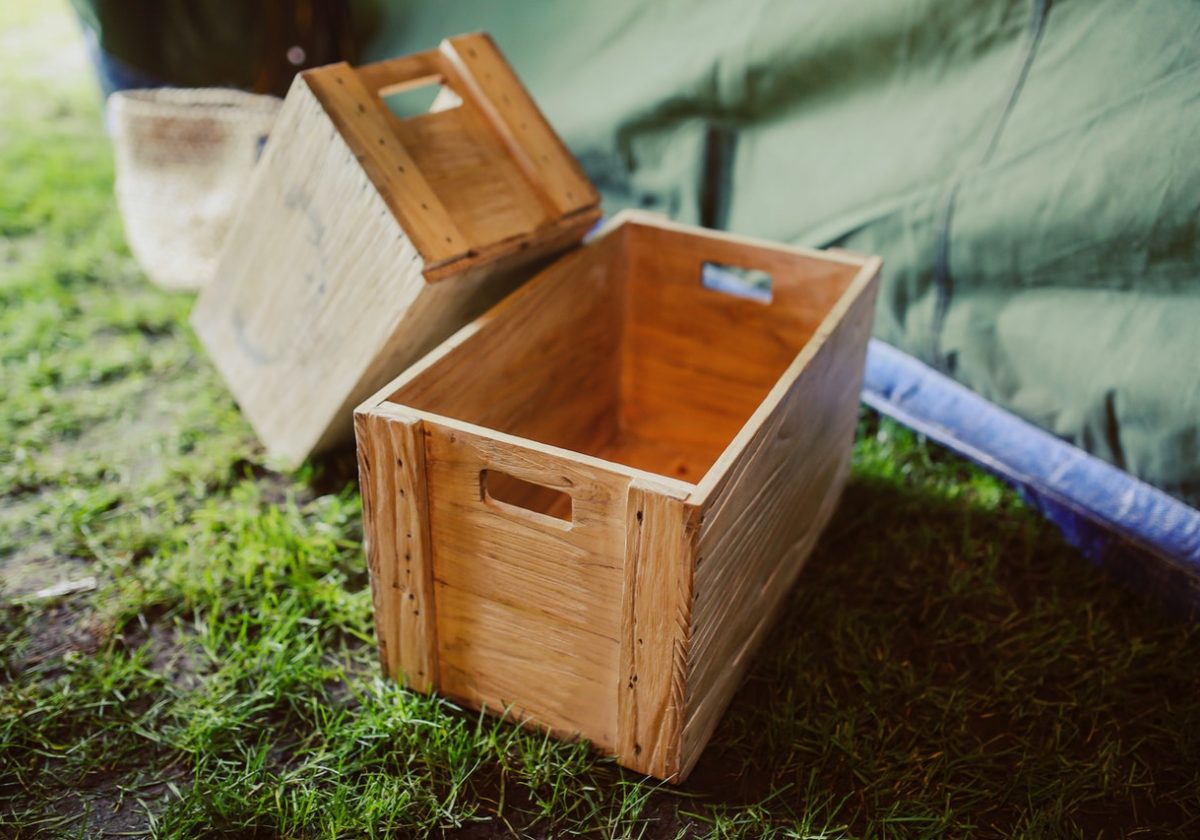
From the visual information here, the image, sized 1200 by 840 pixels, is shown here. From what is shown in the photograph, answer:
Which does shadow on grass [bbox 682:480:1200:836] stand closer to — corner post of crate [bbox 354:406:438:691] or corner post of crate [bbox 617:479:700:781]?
corner post of crate [bbox 617:479:700:781]

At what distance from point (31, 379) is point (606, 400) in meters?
1.13

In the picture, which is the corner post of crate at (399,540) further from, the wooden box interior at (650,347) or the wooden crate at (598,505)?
the wooden box interior at (650,347)

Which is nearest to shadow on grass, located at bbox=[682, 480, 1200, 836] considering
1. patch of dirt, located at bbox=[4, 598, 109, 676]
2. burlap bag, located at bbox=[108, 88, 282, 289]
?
patch of dirt, located at bbox=[4, 598, 109, 676]

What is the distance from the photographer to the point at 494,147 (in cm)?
162

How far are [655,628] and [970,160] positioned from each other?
0.98 meters

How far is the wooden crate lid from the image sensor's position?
1.43m

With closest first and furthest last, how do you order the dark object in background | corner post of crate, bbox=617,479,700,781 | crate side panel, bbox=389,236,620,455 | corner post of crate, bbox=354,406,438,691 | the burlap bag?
corner post of crate, bbox=617,479,700,781 → corner post of crate, bbox=354,406,438,691 → crate side panel, bbox=389,236,620,455 → the burlap bag → the dark object in background

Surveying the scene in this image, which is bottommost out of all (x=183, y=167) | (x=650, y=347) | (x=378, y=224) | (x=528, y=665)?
(x=528, y=665)

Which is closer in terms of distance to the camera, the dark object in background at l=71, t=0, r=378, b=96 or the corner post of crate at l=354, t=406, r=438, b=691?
the corner post of crate at l=354, t=406, r=438, b=691

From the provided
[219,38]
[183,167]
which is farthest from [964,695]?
[219,38]

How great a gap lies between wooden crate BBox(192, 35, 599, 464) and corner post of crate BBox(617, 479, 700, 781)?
19.1 inches

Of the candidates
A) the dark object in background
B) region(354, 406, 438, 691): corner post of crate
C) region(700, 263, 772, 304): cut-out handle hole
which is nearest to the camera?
region(354, 406, 438, 691): corner post of crate

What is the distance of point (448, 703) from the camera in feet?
4.54

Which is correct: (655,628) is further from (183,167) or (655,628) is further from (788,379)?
(183,167)
